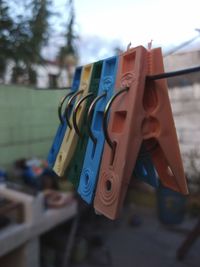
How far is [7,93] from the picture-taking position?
7.25ft

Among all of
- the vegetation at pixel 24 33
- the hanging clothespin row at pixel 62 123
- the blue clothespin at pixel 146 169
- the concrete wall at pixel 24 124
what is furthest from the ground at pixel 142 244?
the blue clothespin at pixel 146 169

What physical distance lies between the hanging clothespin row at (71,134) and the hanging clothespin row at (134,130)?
0.41 feet

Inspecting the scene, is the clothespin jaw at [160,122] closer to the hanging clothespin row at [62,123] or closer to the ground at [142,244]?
the hanging clothespin row at [62,123]

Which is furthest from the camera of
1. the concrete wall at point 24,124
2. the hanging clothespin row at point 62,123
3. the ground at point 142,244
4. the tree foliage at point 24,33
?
the ground at point 142,244

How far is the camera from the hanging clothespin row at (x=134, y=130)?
46 cm

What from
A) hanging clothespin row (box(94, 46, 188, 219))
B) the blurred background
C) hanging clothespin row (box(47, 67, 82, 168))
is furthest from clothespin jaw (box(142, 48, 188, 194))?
the blurred background

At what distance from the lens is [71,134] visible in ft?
2.10

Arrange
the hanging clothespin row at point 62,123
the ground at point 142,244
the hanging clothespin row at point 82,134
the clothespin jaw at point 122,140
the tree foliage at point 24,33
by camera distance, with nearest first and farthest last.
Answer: the clothespin jaw at point 122,140, the hanging clothespin row at point 82,134, the hanging clothespin row at point 62,123, the tree foliage at point 24,33, the ground at point 142,244

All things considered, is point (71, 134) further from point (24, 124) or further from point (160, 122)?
point (24, 124)

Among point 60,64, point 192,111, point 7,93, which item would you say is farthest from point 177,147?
point 60,64

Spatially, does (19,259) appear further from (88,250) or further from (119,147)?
(119,147)

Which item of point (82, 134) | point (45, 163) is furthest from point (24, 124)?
point (82, 134)

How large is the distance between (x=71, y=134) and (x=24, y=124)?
7.02 ft

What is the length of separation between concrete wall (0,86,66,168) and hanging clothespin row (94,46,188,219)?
1783 mm
